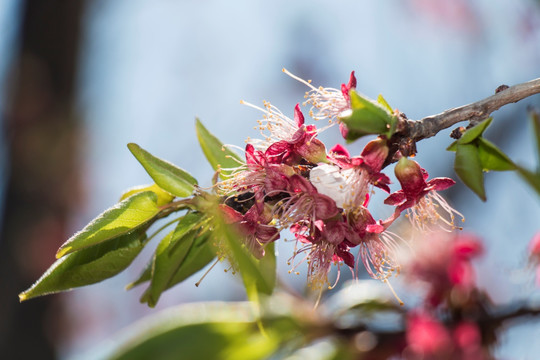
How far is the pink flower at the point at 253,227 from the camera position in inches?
45.2

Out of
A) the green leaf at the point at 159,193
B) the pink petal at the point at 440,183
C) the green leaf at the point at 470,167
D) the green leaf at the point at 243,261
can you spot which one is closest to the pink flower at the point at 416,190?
the pink petal at the point at 440,183

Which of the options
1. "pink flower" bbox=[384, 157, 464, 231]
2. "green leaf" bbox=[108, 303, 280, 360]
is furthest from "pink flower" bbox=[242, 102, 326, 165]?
"green leaf" bbox=[108, 303, 280, 360]

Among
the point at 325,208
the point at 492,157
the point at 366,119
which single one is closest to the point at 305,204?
the point at 325,208

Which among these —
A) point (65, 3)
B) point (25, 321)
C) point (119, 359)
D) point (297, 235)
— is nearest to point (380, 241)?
point (297, 235)

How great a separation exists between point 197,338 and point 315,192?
49cm

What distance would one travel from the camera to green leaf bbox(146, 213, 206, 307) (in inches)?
46.4

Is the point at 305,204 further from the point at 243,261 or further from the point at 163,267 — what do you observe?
the point at 243,261

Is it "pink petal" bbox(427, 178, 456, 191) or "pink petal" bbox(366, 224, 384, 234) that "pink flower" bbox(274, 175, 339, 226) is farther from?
"pink petal" bbox(427, 178, 456, 191)

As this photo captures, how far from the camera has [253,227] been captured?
3.84ft

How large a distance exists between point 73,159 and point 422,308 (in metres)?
3.00

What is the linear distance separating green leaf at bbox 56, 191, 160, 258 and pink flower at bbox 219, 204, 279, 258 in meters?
0.16

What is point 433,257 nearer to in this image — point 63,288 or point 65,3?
point 63,288

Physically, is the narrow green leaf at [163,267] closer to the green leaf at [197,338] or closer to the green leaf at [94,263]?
the green leaf at [94,263]

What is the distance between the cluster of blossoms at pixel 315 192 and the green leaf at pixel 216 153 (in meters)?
0.08
